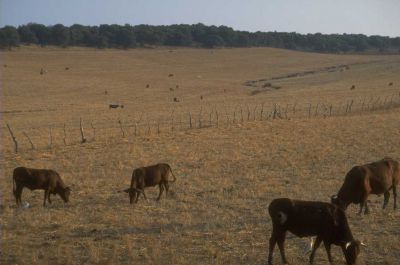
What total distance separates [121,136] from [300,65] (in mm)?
70667

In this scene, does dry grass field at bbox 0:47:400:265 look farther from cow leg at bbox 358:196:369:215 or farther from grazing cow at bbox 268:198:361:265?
grazing cow at bbox 268:198:361:265

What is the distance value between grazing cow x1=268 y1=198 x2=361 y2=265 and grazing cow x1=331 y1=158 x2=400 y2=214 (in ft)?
9.02

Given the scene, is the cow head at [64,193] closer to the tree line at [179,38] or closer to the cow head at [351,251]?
the cow head at [351,251]

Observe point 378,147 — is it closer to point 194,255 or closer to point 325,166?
point 325,166

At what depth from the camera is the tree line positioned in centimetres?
10875

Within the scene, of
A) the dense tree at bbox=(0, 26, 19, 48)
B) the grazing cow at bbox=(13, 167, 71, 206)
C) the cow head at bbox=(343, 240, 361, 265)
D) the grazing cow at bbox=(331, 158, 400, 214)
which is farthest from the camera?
the dense tree at bbox=(0, 26, 19, 48)

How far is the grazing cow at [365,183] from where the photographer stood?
1259 centimetres

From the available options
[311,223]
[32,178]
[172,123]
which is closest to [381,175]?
[311,223]

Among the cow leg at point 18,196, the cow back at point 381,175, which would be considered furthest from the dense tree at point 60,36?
the cow back at point 381,175

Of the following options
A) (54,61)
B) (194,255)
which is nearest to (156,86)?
(54,61)

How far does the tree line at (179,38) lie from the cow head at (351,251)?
324ft

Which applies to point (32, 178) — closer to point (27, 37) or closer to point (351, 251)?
point (351, 251)

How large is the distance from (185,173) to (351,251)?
34.1 ft

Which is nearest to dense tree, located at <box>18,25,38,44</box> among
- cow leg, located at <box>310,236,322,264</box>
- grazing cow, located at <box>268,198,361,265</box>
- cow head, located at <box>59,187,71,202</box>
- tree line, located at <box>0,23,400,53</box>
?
tree line, located at <box>0,23,400,53</box>
